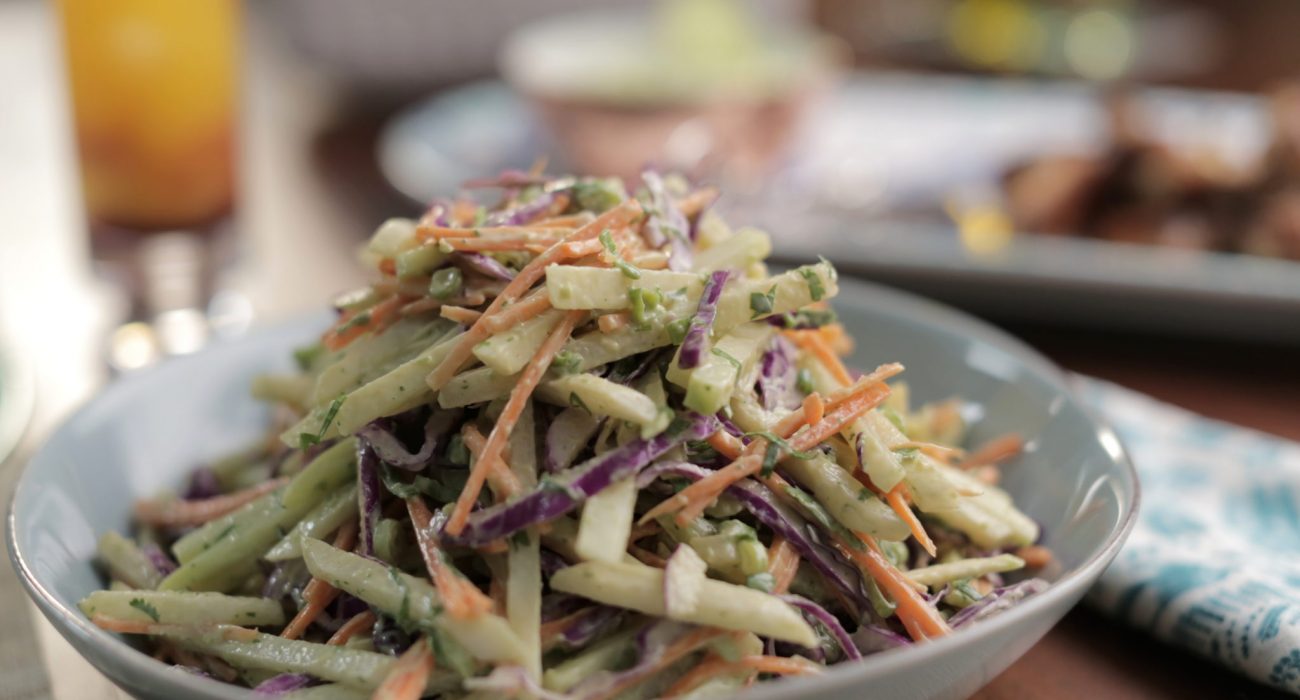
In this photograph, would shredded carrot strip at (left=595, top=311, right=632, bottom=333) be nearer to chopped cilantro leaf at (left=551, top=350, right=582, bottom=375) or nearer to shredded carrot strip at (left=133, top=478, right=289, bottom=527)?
chopped cilantro leaf at (left=551, top=350, right=582, bottom=375)

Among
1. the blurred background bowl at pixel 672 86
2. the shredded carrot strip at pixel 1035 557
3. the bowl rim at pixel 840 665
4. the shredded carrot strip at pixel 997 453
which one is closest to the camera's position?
the bowl rim at pixel 840 665

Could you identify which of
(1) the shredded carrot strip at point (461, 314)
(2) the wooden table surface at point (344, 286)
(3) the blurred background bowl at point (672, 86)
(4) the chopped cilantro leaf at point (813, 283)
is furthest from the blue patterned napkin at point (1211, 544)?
(3) the blurred background bowl at point (672, 86)

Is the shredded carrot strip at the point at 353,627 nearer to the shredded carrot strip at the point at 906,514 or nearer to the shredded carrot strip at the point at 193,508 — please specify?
the shredded carrot strip at the point at 193,508

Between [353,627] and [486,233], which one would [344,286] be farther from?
[353,627]

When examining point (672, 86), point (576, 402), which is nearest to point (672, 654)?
point (576, 402)

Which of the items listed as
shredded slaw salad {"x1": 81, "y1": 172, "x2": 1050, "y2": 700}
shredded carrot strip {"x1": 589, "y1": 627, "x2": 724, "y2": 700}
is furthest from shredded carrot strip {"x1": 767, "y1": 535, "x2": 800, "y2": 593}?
shredded carrot strip {"x1": 589, "y1": 627, "x2": 724, "y2": 700}

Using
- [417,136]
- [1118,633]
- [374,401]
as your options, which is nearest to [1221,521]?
[1118,633]
